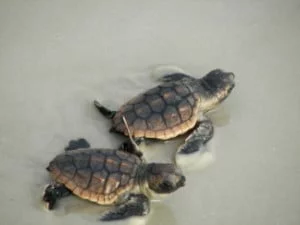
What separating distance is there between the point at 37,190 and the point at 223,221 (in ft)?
4.68

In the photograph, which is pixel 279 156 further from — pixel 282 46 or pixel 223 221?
pixel 282 46

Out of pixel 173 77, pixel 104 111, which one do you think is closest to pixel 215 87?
pixel 173 77

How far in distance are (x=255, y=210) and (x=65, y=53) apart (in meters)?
2.46

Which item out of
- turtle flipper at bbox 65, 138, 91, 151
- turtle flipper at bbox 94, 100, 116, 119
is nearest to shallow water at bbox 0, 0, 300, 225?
turtle flipper at bbox 94, 100, 116, 119

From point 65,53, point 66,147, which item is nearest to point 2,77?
point 65,53

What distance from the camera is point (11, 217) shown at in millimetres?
3809

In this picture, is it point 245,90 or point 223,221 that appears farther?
point 245,90

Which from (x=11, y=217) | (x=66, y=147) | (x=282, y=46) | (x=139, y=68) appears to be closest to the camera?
(x=11, y=217)

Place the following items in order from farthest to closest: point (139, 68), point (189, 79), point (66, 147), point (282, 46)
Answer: point (282, 46) → point (139, 68) → point (189, 79) → point (66, 147)

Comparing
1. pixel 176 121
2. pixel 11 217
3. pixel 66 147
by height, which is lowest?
pixel 11 217

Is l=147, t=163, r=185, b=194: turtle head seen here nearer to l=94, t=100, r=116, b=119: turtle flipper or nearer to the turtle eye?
the turtle eye

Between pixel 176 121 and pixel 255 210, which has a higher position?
pixel 176 121

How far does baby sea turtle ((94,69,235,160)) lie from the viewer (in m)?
4.20

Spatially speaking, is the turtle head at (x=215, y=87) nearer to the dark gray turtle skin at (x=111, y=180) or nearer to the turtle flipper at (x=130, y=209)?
the dark gray turtle skin at (x=111, y=180)
